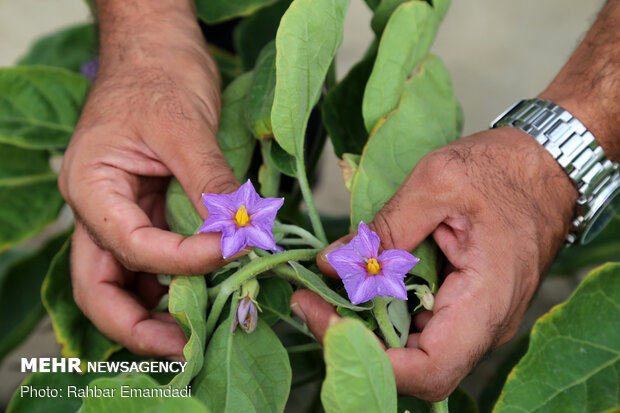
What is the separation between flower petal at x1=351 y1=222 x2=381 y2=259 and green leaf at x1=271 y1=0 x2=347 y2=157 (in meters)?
0.15

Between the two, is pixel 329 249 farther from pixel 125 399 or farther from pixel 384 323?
pixel 125 399

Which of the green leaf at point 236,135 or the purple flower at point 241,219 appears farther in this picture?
the green leaf at point 236,135

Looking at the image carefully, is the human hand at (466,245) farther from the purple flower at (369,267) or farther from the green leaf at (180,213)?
the green leaf at (180,213)

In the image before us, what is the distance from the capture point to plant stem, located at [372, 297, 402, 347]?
2.39ft

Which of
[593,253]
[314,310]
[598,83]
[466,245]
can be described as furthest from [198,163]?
[593,253]

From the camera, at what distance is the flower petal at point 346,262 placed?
686 millimetres

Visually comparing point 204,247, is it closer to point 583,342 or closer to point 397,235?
point 397,235

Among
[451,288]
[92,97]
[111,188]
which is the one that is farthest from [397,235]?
[92,97]

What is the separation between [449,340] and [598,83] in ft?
1.51

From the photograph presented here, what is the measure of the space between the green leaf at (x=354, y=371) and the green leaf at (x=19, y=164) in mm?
906

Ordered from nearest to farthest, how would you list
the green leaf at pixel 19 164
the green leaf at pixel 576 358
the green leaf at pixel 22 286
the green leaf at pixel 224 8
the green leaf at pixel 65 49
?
1. the green leaf at pixel 576 358
2. the green leaf at pixel 224 8
3. the green leaf at pixel 19 164
4. the green leaf at pixel 22 286
5. the green leaf at pixel 65 49

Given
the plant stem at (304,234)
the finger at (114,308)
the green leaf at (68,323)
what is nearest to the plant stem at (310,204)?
the plant stem at (304,234)

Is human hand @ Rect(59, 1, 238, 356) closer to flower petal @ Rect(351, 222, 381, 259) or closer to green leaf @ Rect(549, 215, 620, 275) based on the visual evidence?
flower petal @ Rect(351, 222, 381, 259)

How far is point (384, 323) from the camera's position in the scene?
73 cm
